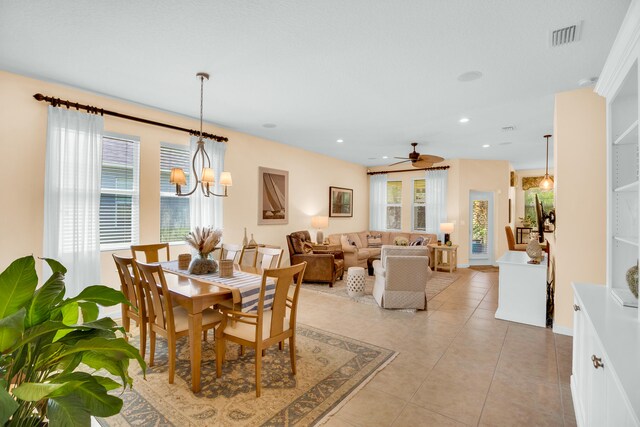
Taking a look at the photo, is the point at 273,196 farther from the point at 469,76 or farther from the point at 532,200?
the point at 532,200

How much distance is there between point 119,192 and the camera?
12.9ft

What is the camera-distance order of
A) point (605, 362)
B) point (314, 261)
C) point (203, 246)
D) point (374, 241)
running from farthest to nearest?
point (374, 241), point (314, 261), point (203, 246), point (605, 362)

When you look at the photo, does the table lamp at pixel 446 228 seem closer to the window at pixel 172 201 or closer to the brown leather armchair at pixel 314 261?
the brown leather armchair at pixel 314 261

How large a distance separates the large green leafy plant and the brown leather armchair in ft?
15.9

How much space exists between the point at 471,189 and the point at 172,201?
6.99 m

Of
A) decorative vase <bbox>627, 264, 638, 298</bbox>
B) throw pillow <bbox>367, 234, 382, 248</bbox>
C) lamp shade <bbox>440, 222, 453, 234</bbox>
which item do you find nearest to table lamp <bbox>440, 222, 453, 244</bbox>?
lamp shade <bbox>440, 222, 453, 234</bbox>

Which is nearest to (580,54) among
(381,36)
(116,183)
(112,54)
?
(381,36)

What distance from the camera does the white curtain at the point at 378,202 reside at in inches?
349

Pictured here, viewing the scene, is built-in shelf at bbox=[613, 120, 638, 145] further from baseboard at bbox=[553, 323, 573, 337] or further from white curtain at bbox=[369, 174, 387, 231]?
white curtain at bbox=[369, 174, 387, 231]

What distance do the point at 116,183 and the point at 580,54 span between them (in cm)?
522

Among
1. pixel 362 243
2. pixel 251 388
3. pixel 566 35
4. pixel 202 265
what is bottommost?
pixel 251 388

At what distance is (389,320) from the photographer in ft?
12.8

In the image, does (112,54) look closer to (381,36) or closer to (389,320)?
(381,36)

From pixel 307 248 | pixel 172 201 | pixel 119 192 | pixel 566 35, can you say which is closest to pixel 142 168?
pixel 119 192
